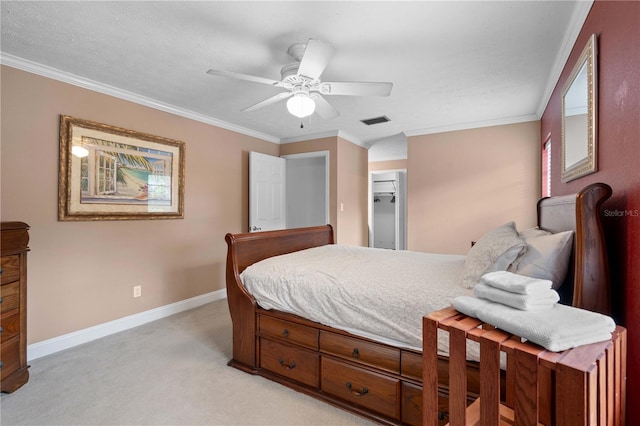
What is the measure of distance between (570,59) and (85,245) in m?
4.29

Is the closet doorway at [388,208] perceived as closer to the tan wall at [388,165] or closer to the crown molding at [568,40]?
the tan wall at [388,165]

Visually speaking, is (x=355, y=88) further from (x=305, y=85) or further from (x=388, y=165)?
(x=388, y=165)

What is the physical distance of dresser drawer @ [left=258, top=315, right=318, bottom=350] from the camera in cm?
192

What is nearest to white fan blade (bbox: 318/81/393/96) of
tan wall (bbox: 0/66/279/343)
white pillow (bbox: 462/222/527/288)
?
white pillow (bbox: 462/222/527/288)

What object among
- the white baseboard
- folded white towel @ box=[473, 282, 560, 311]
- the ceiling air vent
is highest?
the ceiling air vent

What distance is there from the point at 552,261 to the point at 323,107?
1.88 metres

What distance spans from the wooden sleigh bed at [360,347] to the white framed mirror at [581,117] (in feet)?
0.82

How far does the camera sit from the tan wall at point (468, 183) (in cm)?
376

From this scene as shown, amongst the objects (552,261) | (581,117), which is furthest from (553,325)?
(581,117)

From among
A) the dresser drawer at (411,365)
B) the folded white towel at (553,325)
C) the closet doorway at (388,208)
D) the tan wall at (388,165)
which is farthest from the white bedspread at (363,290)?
the tan wall at (388,165)

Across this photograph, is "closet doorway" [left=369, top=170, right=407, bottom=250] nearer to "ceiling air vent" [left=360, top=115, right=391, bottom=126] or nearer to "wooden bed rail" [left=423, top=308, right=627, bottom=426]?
"ceiling air vent" [left=360, top=115, right=391, bottom=126]

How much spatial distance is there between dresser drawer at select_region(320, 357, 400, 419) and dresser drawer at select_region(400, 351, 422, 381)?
3.8 inches

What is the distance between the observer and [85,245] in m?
2.77

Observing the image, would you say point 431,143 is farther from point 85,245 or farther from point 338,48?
point 85,245
